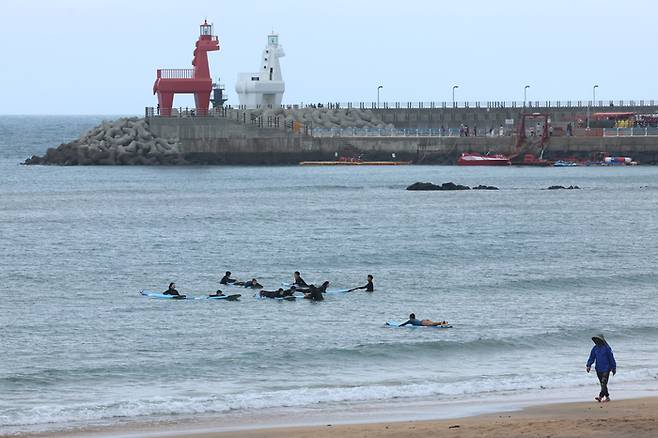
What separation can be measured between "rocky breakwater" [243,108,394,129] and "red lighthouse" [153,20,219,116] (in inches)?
270

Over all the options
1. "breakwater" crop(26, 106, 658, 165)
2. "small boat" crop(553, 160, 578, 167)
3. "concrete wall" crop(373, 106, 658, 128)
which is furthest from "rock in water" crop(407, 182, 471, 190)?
"concrete wall" crop(373, 106, 658, 128)

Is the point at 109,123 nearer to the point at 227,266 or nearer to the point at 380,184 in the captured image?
the point at 380,184

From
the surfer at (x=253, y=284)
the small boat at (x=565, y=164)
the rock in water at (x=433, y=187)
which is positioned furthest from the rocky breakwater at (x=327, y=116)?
the surfer at (x=253, y=284)

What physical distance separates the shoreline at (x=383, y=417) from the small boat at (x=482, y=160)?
245 feet

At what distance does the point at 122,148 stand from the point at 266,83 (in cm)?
1885

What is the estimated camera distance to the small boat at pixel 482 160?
100812 mm

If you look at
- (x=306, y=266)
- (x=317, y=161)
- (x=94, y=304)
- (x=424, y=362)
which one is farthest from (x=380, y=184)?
(x=424, y=362)

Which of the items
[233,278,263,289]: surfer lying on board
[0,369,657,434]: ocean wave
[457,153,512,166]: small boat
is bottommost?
[0,369,657,434]: ocean wave

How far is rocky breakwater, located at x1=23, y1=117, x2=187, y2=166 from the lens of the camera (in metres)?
99.0

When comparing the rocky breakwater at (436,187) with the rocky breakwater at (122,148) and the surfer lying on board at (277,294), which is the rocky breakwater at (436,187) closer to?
the rocky breakwater at (122,148)

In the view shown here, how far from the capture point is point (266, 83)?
116 m

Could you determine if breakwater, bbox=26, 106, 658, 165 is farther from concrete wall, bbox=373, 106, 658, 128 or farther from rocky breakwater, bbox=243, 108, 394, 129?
concrete wall, bbox=373, 106, 658, 128

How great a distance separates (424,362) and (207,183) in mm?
58160

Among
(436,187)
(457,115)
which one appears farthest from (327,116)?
(436,187)
